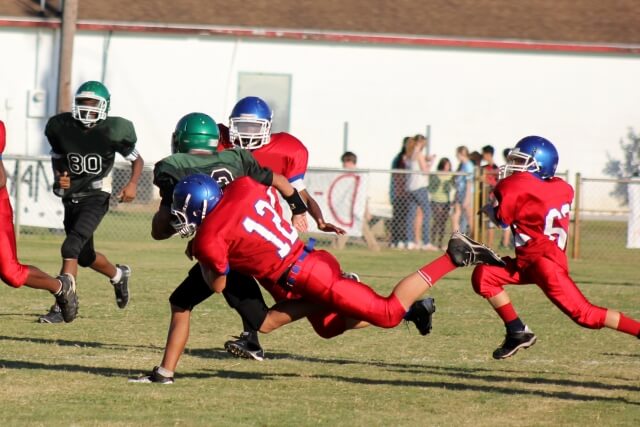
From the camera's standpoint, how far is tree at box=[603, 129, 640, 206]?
86.7 ft

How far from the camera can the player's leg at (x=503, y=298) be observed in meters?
7.80

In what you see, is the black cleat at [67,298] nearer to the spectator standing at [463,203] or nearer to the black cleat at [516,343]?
the black cleat at [516,343]

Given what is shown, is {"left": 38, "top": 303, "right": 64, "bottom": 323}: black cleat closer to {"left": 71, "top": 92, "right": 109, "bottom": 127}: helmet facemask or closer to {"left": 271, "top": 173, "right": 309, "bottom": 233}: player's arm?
{"left": 71, "top": 92, "right": 109, "bottom": 127}: helmet facemask

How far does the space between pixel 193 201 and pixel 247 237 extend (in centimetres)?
34

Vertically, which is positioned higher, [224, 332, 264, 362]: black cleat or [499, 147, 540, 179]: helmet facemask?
[499, 147, 540, 179]: helmet facemask

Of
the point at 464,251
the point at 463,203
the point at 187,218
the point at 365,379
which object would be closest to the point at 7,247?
the point at 187,218

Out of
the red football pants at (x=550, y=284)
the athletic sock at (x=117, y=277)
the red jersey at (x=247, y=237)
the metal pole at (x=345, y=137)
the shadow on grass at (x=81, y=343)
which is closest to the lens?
the red jersey at (x=247, y=237)

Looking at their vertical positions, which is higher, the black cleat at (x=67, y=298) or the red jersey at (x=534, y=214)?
the red jersey at (x=534, y=214)

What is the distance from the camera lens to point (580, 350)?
885 centimetres

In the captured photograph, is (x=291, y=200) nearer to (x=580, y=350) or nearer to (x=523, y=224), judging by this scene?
(x=523, y=224)

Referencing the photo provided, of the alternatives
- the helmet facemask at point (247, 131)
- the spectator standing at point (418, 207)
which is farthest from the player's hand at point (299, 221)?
the spectator standing at point (418, 207)

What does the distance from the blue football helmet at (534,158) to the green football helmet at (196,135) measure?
6.35 ft

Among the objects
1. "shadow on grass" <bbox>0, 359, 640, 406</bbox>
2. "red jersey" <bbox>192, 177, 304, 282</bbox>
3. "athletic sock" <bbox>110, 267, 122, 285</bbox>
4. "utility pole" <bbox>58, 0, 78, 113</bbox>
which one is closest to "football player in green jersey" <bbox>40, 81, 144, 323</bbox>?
"athletic sock" <bbox>110, 267, 122, 285</bbox>

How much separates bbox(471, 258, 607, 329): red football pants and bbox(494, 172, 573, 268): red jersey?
0.25 ft
